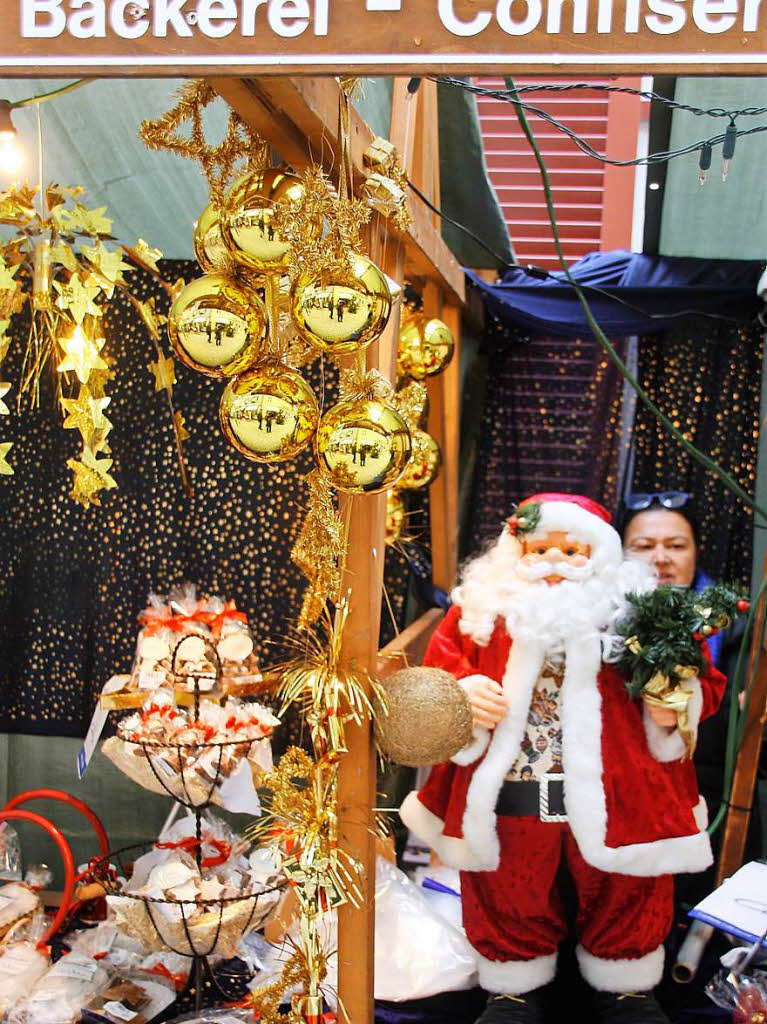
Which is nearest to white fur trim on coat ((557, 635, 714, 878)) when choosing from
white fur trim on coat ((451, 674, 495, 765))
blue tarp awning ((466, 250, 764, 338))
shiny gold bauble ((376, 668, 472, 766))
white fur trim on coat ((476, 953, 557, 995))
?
white fur trim on coat ((451, 674, 495, 765))

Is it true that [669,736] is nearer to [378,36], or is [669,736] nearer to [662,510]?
[662,510]

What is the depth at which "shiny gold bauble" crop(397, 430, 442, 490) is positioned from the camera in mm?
3445

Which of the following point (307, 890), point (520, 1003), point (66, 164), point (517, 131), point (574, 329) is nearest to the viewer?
point (307, 890)

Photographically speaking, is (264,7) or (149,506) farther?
(149,506)

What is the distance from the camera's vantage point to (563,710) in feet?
9.21

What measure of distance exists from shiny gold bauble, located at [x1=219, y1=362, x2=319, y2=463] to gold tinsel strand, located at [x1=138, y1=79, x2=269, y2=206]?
35 centimetres

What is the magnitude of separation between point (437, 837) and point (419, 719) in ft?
2.41

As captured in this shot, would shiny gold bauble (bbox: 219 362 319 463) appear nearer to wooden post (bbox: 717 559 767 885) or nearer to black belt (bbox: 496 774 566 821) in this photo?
black belt (bbox: 496 774 566 821)

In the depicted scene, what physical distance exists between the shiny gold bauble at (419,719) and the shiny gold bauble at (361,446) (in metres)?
0.58

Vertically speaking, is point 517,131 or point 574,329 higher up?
point 517,131

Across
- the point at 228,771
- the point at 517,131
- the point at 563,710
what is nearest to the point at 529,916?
the point at 563,710

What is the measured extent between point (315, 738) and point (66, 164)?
92.4 inches

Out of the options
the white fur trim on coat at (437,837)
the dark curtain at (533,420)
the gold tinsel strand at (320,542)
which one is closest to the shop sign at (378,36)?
the gold tinsel strand at (320,542)

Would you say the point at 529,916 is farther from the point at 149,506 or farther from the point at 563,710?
the point at 149,506
